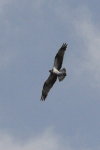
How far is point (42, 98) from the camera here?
69.8 m

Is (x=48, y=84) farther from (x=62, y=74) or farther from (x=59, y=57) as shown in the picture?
(x=59, y=57)

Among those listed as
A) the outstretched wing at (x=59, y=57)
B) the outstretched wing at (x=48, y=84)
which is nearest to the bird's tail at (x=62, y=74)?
the outstretched wing at (x=59, y=57)

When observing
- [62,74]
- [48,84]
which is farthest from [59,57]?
[48,84]

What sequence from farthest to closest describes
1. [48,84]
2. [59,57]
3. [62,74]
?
1. [48,84]
2. [59,57]
3. [62,74]

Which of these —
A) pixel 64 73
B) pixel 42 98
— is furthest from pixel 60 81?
pixel 42 98

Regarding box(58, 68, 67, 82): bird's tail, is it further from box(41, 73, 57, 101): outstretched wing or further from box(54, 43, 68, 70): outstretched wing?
box(41, 73, 57, 101): outstretched wing

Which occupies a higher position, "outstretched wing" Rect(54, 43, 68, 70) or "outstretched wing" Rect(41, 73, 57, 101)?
"outstretched wing" Rect(54, 43, 68, 70)

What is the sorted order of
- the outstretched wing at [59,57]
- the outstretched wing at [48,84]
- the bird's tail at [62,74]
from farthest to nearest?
the outstretched wing at [48,84] → the outstretched wing at [59,57] → the bird's tail at [62,74]

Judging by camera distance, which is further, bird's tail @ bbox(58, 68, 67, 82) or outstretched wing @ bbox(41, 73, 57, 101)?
outstretched wing @ bbox(41, 73, 57, 101)

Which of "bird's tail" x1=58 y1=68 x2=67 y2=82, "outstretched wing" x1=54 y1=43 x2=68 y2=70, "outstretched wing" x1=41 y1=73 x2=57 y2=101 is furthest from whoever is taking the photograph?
"outstretched wing" x1=41 y1=73 x2=57 y2=101

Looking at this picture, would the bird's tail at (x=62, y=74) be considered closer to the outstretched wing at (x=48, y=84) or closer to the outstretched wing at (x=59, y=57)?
the outstretched wing at (x=59, y=57)

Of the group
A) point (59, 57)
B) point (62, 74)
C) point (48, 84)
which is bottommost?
point (62, 74)

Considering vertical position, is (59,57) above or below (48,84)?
above

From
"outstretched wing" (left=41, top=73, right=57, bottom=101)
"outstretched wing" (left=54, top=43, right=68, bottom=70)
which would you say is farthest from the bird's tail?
"outstretched wing" (left=41, top=73, right=57, bottom=101)
